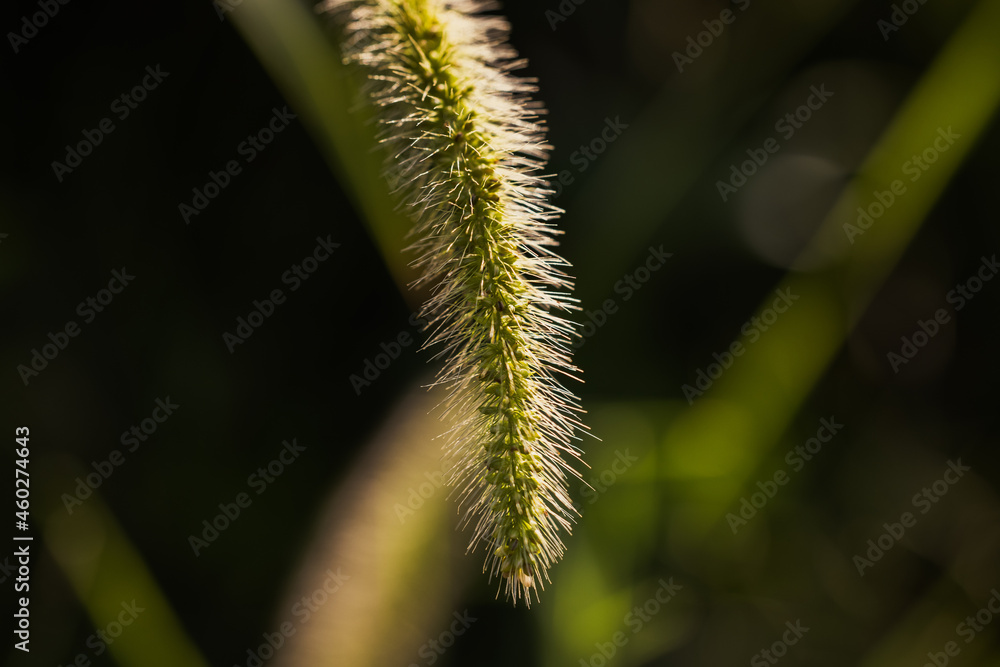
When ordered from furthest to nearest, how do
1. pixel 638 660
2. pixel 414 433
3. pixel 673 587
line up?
pixel 673 587, pixel 638 660, pixel 414 433

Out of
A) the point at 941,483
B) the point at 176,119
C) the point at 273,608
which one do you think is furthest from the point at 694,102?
the point at 273,608

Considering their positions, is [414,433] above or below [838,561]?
above

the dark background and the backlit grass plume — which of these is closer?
the backlit grass plume

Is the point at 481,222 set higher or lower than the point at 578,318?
higher

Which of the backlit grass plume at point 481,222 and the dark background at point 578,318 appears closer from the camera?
the backlit grass plume at point 481,222

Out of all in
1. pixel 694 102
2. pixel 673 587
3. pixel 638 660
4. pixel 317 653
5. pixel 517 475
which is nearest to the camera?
pixel 517 475

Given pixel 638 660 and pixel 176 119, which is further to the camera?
pixel 176 119

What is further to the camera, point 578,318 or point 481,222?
point 578,318

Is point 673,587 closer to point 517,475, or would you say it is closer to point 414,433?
point 414,433
